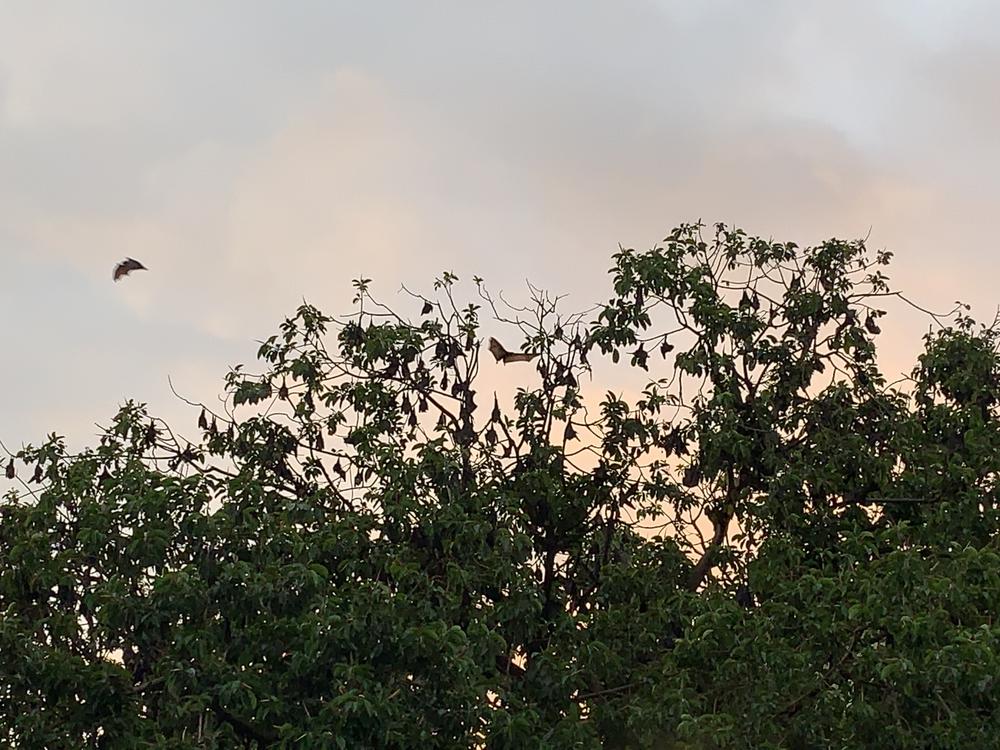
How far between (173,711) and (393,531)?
2.43m

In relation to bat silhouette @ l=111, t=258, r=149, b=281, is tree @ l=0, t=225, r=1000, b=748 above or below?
below

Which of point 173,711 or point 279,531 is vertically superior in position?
point 279,531

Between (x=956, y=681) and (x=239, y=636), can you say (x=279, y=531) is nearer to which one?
(x=239, y=636)

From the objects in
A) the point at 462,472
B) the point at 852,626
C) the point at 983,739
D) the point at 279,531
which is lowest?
the point at 983,739

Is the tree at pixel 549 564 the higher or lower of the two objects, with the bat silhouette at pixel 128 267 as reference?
lower

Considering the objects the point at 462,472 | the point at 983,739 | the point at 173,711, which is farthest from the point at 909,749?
the point at 173,711

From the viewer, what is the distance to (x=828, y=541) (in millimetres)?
12102

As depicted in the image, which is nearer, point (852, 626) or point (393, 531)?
point (852, 626)

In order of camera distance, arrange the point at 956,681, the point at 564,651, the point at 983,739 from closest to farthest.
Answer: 1. the point at 956,681
2. the point at 983,739
3. the point at 564,651

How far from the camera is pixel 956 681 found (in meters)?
9.30

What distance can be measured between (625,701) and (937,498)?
10.1 ft

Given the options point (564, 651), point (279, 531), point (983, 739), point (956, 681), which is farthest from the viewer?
point (564, 651)

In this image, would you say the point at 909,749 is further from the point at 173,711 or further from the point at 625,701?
the point at 173,711

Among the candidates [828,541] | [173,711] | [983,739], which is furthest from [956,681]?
[173,711]
